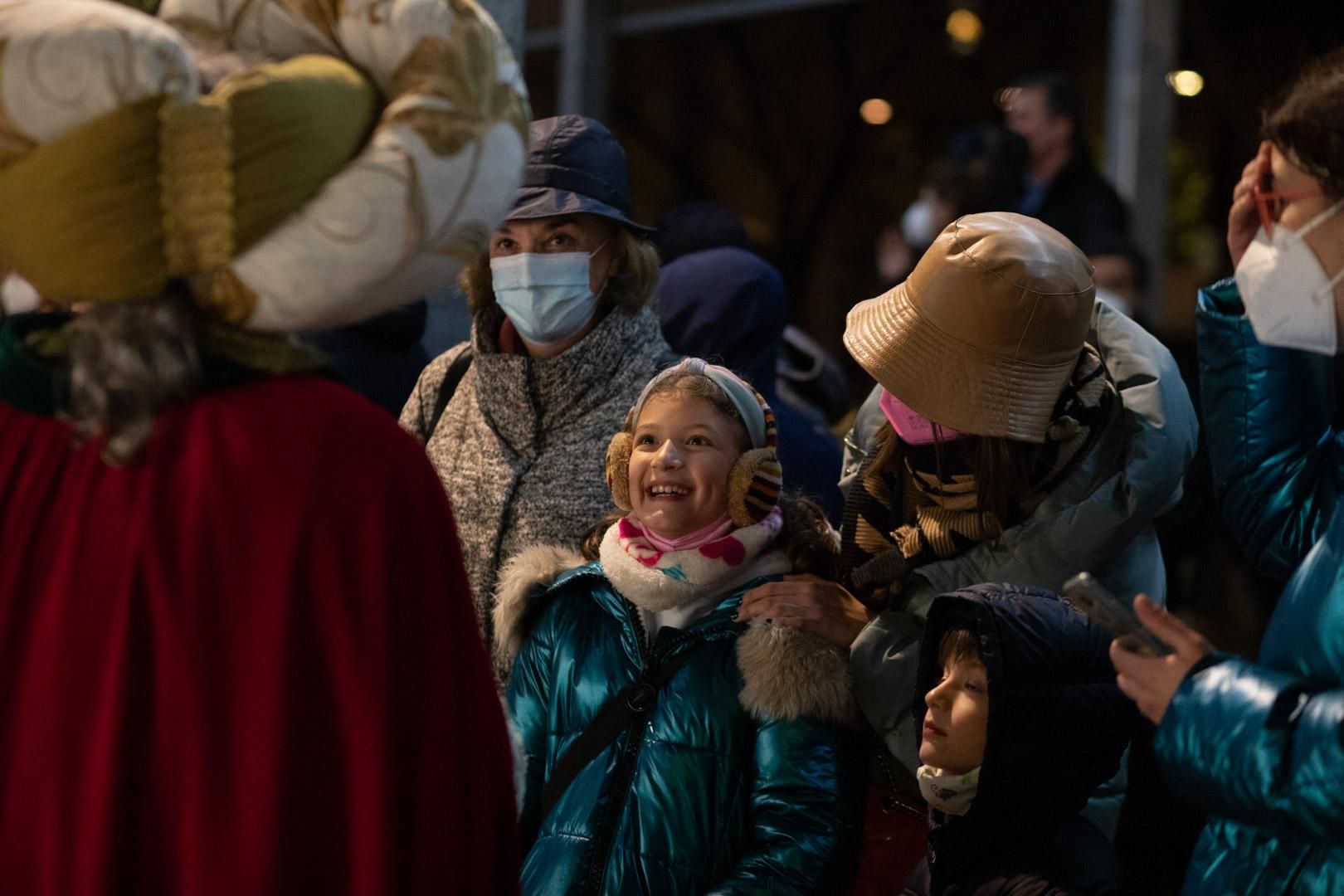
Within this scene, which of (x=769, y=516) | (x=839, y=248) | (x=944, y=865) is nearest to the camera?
(x=944, y=865)

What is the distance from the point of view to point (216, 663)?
1.83 meters

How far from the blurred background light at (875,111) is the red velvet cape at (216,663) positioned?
883cm

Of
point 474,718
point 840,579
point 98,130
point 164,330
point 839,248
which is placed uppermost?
point 98,130

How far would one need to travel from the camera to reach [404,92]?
1931mm

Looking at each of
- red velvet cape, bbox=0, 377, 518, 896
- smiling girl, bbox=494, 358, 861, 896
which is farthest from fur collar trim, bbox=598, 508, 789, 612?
red velvet cape, bbox=0, 377, 518, 896

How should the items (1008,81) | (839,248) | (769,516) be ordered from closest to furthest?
(769,516), (1008,81), (839,248)

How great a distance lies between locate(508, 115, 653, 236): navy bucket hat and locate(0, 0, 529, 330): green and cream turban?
1.82 m

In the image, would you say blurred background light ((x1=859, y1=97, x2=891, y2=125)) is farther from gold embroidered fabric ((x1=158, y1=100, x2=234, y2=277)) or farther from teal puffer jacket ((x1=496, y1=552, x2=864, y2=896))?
gold embroidered fabric ((x1=158, y1=100, x2=234, y2=277))

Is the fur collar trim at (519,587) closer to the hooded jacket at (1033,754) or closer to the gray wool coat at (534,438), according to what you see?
the gray wool coat at (534,438)

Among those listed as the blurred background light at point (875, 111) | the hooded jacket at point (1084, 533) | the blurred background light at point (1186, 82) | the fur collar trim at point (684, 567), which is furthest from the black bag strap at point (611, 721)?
the blurred background light at point (875, 111)

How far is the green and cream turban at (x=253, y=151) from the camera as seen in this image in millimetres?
1791

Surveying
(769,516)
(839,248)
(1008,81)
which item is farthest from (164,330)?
(839,248)

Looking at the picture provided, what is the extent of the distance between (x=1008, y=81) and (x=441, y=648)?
A: 806 centimetres

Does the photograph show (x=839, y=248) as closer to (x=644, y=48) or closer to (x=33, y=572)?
(x=644, y=48)
